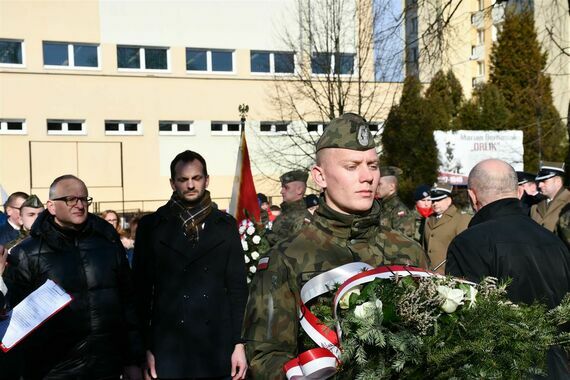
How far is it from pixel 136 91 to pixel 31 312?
1116 inches

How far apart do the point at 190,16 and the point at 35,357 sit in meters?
29.2

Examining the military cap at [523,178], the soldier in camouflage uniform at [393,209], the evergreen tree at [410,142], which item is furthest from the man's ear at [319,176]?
the evergreen tree at [410,142]

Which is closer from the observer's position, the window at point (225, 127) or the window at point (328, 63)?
the window at point (328, 63)

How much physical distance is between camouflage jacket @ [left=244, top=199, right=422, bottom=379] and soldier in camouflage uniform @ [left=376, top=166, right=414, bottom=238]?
643 cm

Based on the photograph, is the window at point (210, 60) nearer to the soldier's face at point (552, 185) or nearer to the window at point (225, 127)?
→ the window at point (225, 127)

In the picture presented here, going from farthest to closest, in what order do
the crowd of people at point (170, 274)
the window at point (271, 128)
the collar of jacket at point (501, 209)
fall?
the window at point (271, 128) → the collar of jacket at point (501, 209) → the crowd of people at point (170, 274)

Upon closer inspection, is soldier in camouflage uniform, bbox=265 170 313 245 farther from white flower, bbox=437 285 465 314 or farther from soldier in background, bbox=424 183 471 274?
white flower, bbox=437 285 465 314

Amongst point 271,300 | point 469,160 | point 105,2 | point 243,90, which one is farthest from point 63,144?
point 271,300

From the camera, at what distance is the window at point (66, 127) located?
100 feet

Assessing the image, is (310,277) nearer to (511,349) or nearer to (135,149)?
(511,349)

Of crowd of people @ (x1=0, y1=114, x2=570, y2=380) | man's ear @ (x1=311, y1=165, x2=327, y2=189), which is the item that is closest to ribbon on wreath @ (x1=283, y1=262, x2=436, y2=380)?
man's ear @ (x1=311, y1=165, x2=327, y2=189)

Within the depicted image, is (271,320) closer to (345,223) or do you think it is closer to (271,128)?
(345,223)

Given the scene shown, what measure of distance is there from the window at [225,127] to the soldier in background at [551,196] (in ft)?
77.9

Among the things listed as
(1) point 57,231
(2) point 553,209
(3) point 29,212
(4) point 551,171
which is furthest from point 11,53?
(1) point 57,231
